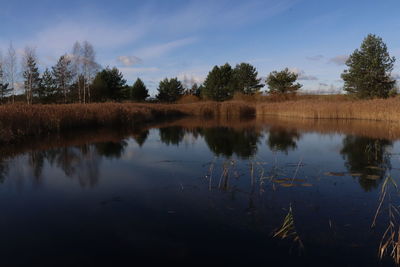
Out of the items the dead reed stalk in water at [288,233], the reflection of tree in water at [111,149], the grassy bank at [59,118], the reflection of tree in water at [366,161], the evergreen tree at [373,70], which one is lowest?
the dead reed stalk in water at [288,233]

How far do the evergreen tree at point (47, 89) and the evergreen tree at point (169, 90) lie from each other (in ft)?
52.9

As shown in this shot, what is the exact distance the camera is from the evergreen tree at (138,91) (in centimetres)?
3950

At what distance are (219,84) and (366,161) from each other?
3439 centimetres

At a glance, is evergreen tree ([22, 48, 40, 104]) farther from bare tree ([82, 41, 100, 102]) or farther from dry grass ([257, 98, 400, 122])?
dry grass ([257, 98, 400, 122])

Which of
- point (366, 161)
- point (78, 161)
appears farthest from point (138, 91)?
point (366, 161)

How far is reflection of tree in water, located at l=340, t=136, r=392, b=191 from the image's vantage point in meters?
5.23

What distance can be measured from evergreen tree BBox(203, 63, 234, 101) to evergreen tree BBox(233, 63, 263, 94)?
98 centimetres

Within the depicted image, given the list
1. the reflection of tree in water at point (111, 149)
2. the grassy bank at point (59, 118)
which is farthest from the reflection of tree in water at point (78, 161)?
the grassy bank at point (59, 118)

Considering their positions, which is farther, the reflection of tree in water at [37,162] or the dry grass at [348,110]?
the dry grass at [348,110]

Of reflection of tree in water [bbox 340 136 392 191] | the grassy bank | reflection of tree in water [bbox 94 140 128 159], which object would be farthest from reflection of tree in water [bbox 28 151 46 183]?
reflection of tree in water [bbox 340 136 392 191]

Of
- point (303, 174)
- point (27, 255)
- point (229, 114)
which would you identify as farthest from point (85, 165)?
point (229, 114)

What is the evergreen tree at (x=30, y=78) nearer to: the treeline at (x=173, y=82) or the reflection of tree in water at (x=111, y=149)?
the treeline at (x=173, y=82)

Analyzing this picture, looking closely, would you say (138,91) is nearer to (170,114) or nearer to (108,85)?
(108,85)

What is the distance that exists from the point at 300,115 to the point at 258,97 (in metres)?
13.6
